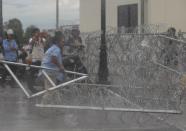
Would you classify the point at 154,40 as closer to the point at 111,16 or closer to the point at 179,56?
the point at 179,56

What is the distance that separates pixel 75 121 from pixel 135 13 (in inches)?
696

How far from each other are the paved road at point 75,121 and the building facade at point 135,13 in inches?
554

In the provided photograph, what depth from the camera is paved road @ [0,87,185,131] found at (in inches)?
392

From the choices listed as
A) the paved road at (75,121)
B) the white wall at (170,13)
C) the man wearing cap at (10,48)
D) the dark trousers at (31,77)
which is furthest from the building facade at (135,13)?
the paved road at (75,121)

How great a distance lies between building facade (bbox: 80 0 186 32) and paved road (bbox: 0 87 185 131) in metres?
14.1

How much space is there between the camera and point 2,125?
1030cm

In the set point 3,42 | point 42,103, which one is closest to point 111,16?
point 3,42

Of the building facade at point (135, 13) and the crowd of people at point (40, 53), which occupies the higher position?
the building facade at point (135, 13)

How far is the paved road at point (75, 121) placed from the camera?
32.7ft

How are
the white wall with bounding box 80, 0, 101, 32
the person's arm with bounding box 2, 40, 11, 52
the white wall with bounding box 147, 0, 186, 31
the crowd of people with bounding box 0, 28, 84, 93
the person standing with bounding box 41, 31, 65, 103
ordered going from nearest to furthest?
1. the person standing with bounding box 41, 31, 65, 103
2. the crowd of people with bounding box 0, 28, 84, 93
3. the person's arm with bounding box 2, 40, 11, 52
4. the white wall with bounding box 147, 0, 186, 31
5. the white wall with bounding box 80, 0, 101, 32

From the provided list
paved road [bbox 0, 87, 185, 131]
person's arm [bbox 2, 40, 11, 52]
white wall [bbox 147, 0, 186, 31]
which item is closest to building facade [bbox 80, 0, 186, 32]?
white wall [bbox 147, 0, 186, 31]

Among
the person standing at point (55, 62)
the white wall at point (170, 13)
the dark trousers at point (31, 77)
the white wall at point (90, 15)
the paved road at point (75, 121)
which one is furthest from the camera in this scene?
the white wall at point (90, 15)

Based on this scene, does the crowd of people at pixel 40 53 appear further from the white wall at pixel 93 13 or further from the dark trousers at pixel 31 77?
the white wall at pixel 93 13

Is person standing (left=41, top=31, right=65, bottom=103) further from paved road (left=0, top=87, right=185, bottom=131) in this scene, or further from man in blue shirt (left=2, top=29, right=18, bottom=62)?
man in blue shirt (left=2, top=29, right=18, bottom=62)
